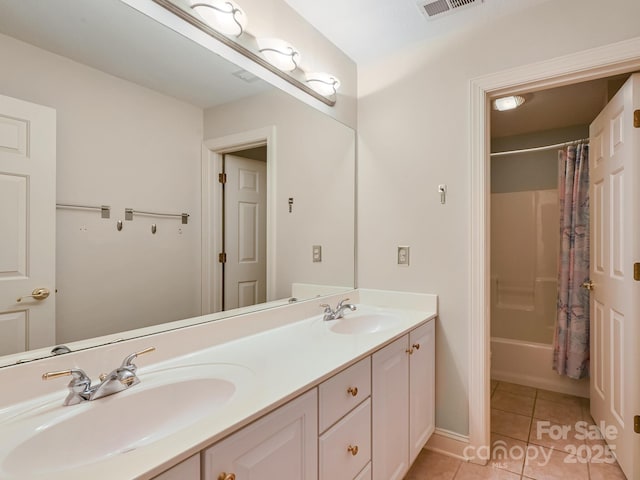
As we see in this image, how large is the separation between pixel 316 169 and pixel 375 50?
829mm

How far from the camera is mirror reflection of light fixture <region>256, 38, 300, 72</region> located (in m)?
1.58

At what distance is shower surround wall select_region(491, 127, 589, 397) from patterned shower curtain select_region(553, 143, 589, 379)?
0.92ft

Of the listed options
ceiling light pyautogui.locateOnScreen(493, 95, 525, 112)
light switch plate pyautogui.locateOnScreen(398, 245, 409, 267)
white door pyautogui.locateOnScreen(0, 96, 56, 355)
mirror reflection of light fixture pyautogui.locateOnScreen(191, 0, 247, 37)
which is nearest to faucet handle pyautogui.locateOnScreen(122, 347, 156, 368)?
white door pyautogui.locateOnScreen(0, 96, 56, 355)

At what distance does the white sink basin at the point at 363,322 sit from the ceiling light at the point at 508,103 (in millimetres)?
1745

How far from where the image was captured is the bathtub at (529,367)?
8.90 feet

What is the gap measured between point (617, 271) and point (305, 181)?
1693 millimetres

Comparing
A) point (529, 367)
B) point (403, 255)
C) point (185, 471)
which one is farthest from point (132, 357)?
point (529, 367)

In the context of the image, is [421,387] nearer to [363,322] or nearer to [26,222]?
[363,322]

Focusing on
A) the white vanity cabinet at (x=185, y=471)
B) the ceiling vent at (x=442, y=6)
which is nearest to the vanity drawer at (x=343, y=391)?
the white vanity cabinet at (x=185, y=471)

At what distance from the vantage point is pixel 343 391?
1.17 metres

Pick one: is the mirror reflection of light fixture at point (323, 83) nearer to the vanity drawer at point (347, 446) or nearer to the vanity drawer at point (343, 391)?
the vanity drawer at point (343, 391)

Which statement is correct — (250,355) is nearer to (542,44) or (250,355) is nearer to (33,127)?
(33,127)

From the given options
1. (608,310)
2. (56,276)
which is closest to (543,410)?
(608,310)

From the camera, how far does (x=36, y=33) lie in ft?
3.04
